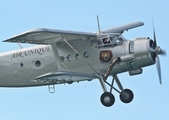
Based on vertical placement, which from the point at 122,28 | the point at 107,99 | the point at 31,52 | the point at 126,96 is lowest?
the point at 107,99

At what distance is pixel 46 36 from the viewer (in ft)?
115

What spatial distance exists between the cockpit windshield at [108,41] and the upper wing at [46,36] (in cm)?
39

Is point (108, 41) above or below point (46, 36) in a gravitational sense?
below

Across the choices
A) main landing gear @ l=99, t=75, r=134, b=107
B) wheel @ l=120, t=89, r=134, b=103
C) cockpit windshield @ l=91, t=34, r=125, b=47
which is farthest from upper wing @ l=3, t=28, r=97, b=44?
wheel @ l=120, t=89, r=134, b=103

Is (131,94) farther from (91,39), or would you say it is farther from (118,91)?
(91,39)

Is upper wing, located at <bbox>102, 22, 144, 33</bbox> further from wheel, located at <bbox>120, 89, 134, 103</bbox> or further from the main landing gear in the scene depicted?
wheel, located at <bbox>120, 89, 134, 103</bbox>

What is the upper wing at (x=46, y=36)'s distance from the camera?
3345 centimetres

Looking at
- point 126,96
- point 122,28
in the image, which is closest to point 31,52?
point 126,96

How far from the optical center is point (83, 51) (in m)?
35.8

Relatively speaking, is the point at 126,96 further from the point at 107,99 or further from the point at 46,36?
the point at 46,36

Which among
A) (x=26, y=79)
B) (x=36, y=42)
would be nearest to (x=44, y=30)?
(x=36, y=42)

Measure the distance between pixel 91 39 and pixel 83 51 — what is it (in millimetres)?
726

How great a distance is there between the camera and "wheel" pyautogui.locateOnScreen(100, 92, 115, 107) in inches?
1398

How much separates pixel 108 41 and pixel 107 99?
9.45ft
